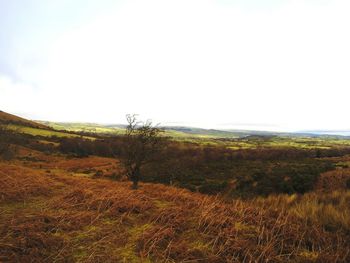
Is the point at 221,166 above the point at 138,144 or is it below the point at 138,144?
below

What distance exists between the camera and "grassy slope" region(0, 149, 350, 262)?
381 cm

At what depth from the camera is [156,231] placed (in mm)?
4648

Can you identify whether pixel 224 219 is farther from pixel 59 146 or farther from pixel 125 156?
pixel 59 146

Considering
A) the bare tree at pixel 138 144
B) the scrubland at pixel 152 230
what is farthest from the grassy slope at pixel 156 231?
the bare tree at pixel 138 144

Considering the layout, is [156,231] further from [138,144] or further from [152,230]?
[138,144]

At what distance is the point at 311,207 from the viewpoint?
6.52 meters

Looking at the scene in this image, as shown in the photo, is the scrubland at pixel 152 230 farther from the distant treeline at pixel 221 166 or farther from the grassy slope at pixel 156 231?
the distant treeline at pixel 221 166

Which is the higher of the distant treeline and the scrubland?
the scrubland

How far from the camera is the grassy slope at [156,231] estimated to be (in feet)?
12.5

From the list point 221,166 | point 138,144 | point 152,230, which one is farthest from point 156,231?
point 221,166

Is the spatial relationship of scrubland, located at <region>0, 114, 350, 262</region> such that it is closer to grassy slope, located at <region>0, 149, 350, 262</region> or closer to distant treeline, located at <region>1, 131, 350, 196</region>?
grassy slope, located at <region>0, 149, 350, 262</region>

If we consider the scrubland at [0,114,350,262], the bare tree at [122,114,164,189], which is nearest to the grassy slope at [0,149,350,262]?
the scrubland at [0,114,350,262]

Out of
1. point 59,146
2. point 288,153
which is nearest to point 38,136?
point 59,146

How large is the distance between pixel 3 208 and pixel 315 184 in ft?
78.6
